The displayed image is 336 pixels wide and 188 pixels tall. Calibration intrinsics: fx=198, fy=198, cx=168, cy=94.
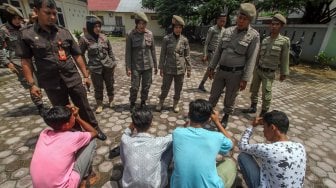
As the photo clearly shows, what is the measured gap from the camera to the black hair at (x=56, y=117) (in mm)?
1899

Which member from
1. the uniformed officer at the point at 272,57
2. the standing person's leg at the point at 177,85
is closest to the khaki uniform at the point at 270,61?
the uniformed officer at the point at 272,57

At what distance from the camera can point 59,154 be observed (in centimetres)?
180

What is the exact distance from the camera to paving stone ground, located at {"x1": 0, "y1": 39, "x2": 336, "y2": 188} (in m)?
2.80

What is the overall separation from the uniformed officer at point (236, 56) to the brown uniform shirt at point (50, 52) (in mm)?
2460

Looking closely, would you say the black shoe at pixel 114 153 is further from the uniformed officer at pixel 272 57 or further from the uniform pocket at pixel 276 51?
the uniform pocket at pixel 276 51

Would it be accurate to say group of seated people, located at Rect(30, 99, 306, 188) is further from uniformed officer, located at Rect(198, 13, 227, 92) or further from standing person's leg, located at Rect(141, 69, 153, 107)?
uniformed officer, located at Rect(198, 13, 227, 92)

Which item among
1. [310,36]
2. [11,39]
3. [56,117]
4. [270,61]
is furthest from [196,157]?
[310,36]

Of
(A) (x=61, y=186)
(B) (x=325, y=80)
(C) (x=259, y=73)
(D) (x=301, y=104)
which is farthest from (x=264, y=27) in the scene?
(A) (x=61, y=186)

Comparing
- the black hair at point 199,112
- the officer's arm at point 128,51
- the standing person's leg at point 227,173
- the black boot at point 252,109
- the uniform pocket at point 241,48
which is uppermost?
the uniform pocket at point 241,48

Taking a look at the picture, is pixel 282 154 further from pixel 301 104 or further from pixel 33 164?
pixel 301 104

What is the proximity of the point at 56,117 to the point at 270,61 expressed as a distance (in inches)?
156

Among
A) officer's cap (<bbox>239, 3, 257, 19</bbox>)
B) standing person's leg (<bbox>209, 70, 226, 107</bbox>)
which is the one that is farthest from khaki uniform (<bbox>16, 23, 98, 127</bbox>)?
officer's cap (<bbox>239, 3, 257, 19</bbox>)

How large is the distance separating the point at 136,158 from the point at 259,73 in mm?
3521

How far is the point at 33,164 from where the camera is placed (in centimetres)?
175
